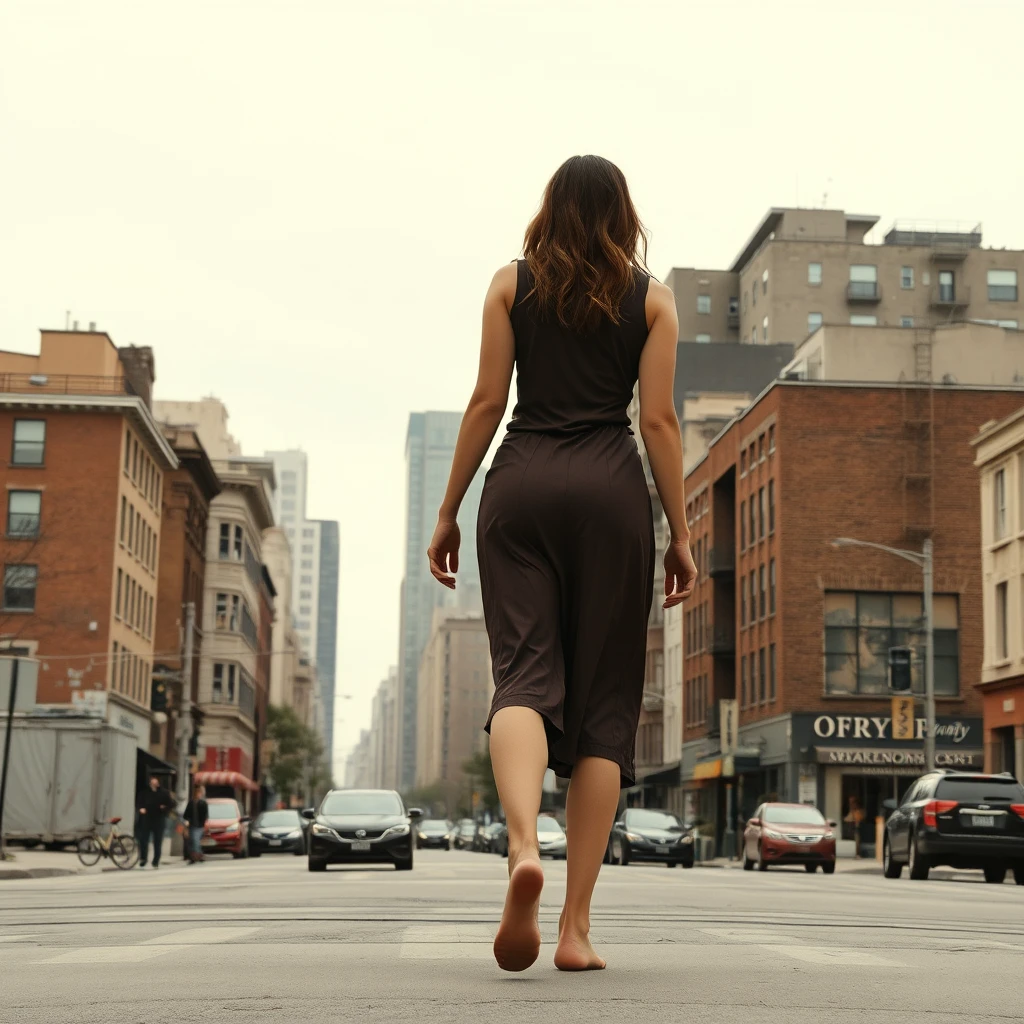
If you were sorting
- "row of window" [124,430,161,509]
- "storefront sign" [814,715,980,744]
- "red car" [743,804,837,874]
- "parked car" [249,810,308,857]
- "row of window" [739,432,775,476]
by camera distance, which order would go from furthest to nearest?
1. "row of window" [739,432,775,476]
2. "row of window" [124,430,161,509]
3. "storefront sign" [814,715,980,744]
4. "parked car" [249,810,308,857]
5. "red car" [743,804,837,874]

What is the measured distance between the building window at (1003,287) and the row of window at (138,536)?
46.2 meters

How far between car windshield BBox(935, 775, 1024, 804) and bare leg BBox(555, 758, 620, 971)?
2236 centimetres

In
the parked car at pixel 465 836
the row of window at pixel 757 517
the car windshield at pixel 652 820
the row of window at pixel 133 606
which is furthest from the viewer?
the parked car at pixel 465 836

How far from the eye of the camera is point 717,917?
10.6m

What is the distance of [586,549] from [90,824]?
127 ft

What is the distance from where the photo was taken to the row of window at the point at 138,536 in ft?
215

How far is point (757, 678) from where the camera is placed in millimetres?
69438

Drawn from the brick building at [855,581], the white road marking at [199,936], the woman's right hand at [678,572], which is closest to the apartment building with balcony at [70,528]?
the brick building at [855,581]

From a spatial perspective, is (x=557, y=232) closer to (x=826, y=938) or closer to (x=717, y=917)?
(x=826, y=938)

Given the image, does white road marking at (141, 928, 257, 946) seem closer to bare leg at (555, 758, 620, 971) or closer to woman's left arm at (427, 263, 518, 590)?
bare leg at (555, 758, 620, 971)

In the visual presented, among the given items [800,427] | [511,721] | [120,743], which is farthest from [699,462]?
[511,721]

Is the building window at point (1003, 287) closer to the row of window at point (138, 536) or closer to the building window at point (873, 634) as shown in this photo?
the building window at point (873, 634)

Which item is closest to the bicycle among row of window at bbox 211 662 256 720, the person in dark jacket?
the person in dark jacket

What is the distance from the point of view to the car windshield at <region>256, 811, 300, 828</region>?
50.0 metres
